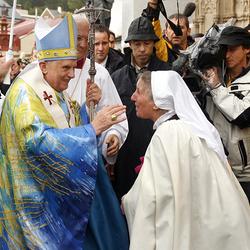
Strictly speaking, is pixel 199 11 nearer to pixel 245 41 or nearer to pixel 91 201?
pixel 245 41

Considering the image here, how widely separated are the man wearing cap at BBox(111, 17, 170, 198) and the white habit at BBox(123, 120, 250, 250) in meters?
1.62

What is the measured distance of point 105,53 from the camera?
6.36 m

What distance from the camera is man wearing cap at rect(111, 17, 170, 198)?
544 cm

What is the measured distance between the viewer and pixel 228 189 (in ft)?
12.5

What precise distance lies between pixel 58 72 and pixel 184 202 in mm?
1141

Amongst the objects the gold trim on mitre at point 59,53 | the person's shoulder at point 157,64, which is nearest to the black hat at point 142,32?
the person's shoulder at point 157,64

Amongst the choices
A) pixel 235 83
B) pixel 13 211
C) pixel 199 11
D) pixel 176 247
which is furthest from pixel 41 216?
pixel 199 11

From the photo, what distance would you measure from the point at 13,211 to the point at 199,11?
17484 millimetres

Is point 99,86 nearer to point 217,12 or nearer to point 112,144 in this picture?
point 112,144

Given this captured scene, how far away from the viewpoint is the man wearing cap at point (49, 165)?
3.83 metres

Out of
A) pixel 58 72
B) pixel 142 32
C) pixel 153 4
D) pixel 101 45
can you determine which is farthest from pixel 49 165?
pixel 153 4

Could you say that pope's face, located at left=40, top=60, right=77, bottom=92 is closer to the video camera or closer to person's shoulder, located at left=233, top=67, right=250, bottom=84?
the video camera

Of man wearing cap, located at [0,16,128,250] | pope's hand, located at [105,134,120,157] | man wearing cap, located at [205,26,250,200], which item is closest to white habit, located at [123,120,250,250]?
man wearing cap, located at [0,16,128,250]

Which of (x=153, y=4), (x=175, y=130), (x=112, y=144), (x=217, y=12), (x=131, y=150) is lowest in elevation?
(x=131, y=150)
